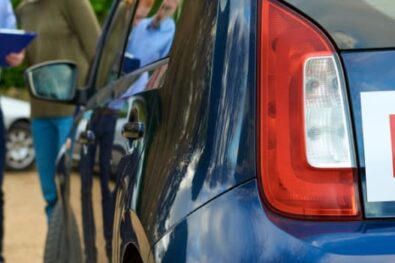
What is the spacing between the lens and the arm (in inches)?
254

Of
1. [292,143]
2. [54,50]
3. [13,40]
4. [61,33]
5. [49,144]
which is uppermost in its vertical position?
[292,143]

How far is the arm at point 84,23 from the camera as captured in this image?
646cm

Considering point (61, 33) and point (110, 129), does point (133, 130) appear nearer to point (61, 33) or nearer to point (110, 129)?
point (110, 129)

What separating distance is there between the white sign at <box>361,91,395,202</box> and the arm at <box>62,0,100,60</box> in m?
4.31

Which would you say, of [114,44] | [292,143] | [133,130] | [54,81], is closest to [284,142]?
[292,143]

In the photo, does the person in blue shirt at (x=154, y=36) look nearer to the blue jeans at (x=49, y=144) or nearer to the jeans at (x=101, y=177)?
the jeans at (x=101, y=177)

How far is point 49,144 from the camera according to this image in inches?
259

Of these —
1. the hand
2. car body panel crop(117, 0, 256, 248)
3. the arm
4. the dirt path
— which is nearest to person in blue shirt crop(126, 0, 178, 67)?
car body panel crop(117, 0, 256, 248)

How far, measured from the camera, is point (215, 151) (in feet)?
7.84

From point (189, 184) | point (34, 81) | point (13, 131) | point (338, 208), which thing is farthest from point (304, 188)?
point (13, 131)

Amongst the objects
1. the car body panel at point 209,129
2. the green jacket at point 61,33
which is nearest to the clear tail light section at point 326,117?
the car body panel at point 209,129

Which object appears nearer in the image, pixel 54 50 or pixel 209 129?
pixel 209 129

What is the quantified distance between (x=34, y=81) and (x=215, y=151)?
2.91m

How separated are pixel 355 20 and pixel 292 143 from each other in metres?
0.32
